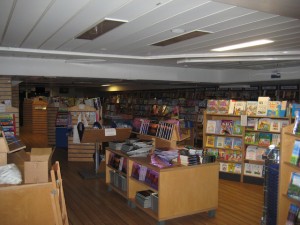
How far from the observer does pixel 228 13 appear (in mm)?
3020

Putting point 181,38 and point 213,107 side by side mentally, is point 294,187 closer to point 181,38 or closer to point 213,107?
point 181,38

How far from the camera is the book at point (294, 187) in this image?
336 centimetres

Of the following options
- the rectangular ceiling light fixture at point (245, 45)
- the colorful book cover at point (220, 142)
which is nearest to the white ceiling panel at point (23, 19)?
the rectangular ceiling light fixture at point (245, 45)

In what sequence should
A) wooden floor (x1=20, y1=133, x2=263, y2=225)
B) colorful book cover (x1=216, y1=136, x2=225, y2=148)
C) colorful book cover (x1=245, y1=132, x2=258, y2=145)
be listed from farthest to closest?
colorful book cover (x1=216, y1=136, x2=225, y2=148) < colorful book cover (x1=245, y1=132, x2=258, y2=145) < wooden floor (x1=20, y1=133, x2=263, y2=225)

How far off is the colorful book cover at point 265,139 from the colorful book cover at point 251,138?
9 cm

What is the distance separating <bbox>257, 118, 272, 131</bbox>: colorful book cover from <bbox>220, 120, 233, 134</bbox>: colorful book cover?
61 cm

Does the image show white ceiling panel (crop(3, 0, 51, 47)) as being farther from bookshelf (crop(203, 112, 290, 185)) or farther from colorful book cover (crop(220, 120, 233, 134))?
colorful book cover (crop(220, 120, 233, 134))

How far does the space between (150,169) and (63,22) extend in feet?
8.24

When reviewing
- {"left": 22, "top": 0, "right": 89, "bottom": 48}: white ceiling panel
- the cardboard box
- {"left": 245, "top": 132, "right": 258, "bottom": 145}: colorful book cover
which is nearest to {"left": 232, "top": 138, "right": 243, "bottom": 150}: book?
{"left": 245, "top": 132, "right": 258, "bottom": 145}: colorful book cover

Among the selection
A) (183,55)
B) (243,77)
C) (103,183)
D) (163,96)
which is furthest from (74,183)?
(163,96)

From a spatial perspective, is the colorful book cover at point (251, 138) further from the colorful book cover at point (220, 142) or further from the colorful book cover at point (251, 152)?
the colorful book cover at point (220, 142)

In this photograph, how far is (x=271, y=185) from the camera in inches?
149

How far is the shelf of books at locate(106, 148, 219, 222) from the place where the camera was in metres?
4.21

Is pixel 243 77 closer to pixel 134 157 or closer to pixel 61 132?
pixel 134 157
